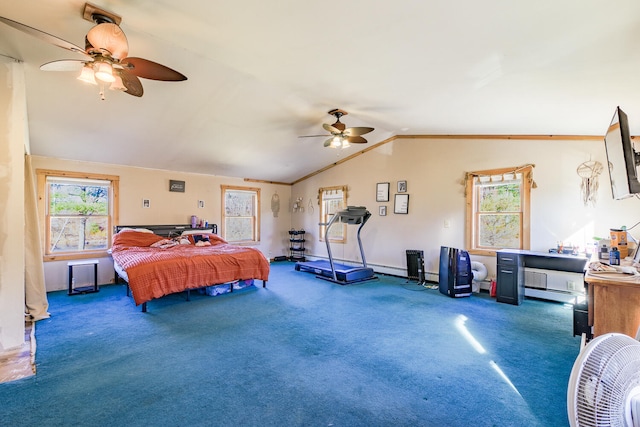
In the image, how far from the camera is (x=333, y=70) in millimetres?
3170

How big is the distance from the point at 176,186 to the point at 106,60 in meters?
4.47

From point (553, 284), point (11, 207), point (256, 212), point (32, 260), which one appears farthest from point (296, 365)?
point (256, 212)

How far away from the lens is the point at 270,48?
280 cm

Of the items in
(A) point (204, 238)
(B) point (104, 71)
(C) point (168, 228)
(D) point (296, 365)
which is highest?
(B) point (104, 71)

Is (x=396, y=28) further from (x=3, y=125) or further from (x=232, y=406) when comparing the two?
(x=3, y=125)

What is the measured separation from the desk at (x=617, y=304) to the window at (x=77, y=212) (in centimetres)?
689

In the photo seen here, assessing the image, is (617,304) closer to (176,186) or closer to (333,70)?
(333,70)

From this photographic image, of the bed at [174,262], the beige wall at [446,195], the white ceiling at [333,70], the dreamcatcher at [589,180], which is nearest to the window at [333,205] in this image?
the beige wall at [446,195]

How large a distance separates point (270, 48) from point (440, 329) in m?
3.55

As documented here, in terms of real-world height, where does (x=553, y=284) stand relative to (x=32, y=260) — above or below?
below

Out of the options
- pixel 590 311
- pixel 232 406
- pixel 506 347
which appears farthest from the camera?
pixel 506 347

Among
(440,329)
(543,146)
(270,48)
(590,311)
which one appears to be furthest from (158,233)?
(543,146)

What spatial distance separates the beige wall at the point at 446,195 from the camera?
4465 mm

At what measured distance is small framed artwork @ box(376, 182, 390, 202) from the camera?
6594 millimetres
